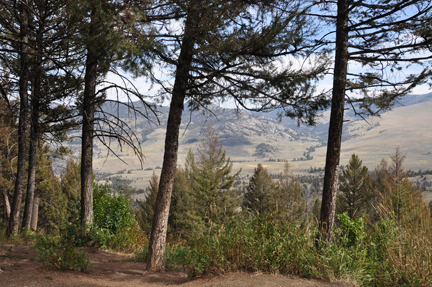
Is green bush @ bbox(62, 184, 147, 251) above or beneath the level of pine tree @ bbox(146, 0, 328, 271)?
beneath

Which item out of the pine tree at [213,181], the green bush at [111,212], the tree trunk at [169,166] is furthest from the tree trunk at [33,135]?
the pine tree at [213,181]

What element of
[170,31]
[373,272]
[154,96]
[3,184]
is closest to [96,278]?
[154,96]

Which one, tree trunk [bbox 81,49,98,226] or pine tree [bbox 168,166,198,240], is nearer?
tree trunk [bbox 81,49,98,226]

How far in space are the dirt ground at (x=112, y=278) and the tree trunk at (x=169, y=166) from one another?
365 millimetres

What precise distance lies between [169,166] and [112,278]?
2195 millimetres

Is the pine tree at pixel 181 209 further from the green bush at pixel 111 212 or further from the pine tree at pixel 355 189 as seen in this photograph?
the green bush at pixel 111 212

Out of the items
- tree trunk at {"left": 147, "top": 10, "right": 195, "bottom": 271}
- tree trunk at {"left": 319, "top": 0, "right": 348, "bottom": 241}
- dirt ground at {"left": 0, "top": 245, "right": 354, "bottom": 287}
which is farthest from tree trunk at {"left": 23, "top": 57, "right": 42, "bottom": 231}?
tree trunk at {"left": 319, "top": 0, "right": 348, "bottom": 241}

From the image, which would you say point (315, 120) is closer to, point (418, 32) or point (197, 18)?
point (418, 32)

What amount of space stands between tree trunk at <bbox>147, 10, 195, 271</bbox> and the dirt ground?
14.4 inches

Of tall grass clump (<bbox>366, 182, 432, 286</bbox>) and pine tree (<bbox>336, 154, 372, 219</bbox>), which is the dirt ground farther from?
pine tree (<bbox>336, 154, 372, 219</bbox>)

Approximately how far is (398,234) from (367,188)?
1215 inches

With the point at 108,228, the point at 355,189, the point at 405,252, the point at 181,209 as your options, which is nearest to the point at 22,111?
the point at 108,228

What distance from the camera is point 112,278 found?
15.4 feet

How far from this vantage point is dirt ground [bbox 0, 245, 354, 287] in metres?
3.66
